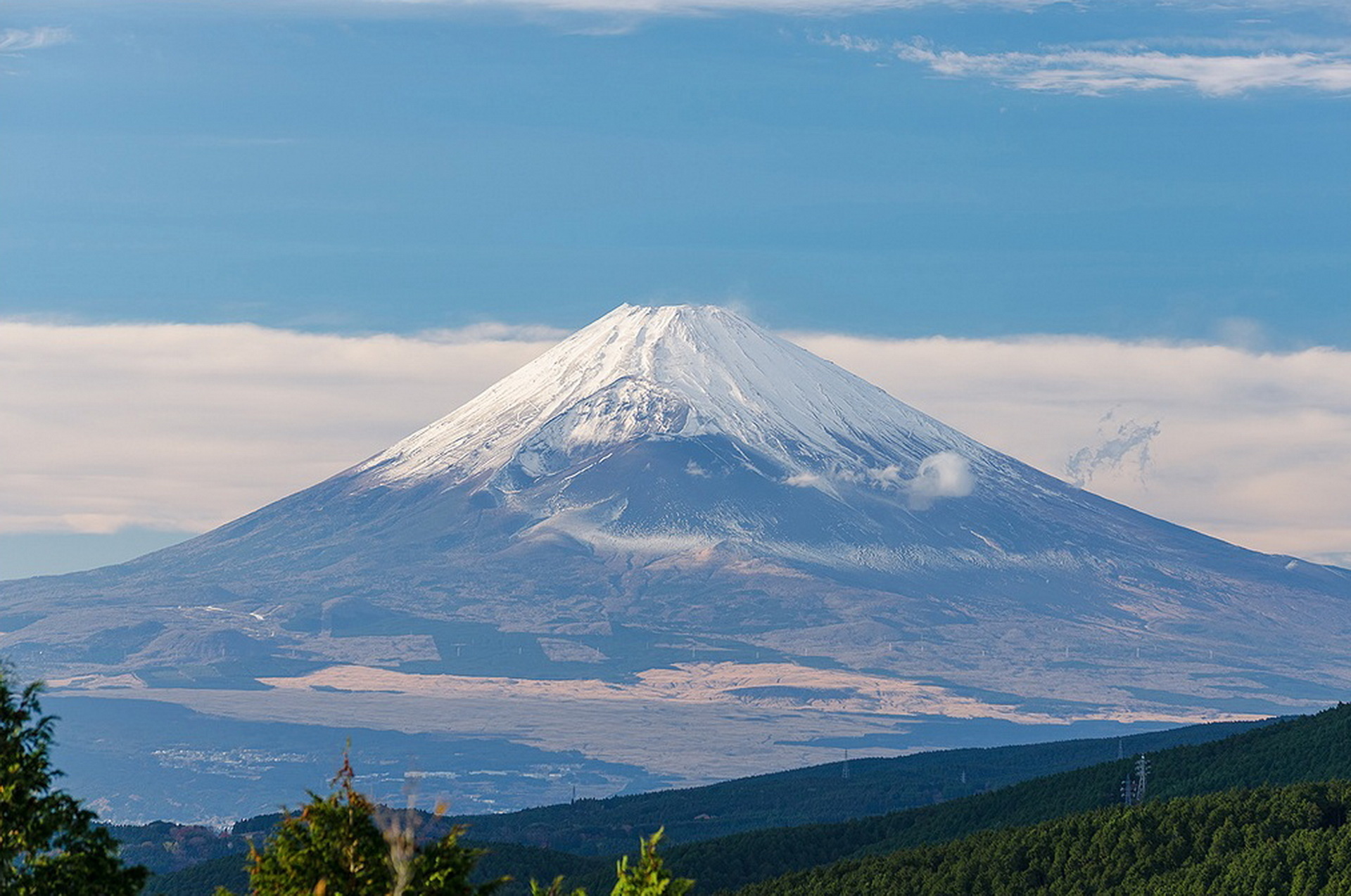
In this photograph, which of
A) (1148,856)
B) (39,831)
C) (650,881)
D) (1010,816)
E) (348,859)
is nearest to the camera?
(348,859)

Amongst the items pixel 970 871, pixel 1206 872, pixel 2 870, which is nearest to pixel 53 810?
pixel 2 870

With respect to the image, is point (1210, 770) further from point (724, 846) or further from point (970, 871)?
point (970, 871)

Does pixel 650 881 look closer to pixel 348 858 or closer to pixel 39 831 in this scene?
pixel 348 858

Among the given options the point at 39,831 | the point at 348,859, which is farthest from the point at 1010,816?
the point at 348,859

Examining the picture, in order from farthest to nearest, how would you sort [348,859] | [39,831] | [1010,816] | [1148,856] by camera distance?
1. [1010,816]
2. [1148,856]
3. [39,831]
4. [348,859]

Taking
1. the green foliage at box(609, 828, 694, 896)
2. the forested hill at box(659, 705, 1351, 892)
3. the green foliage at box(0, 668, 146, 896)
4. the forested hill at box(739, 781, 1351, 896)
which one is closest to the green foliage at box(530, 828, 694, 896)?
the green foliage at box(609, 828, 694, 896)

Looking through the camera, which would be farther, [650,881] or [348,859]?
[650,881]

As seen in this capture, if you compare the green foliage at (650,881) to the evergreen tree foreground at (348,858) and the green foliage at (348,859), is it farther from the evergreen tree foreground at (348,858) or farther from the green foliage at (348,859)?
the green foliage at (348,859)
